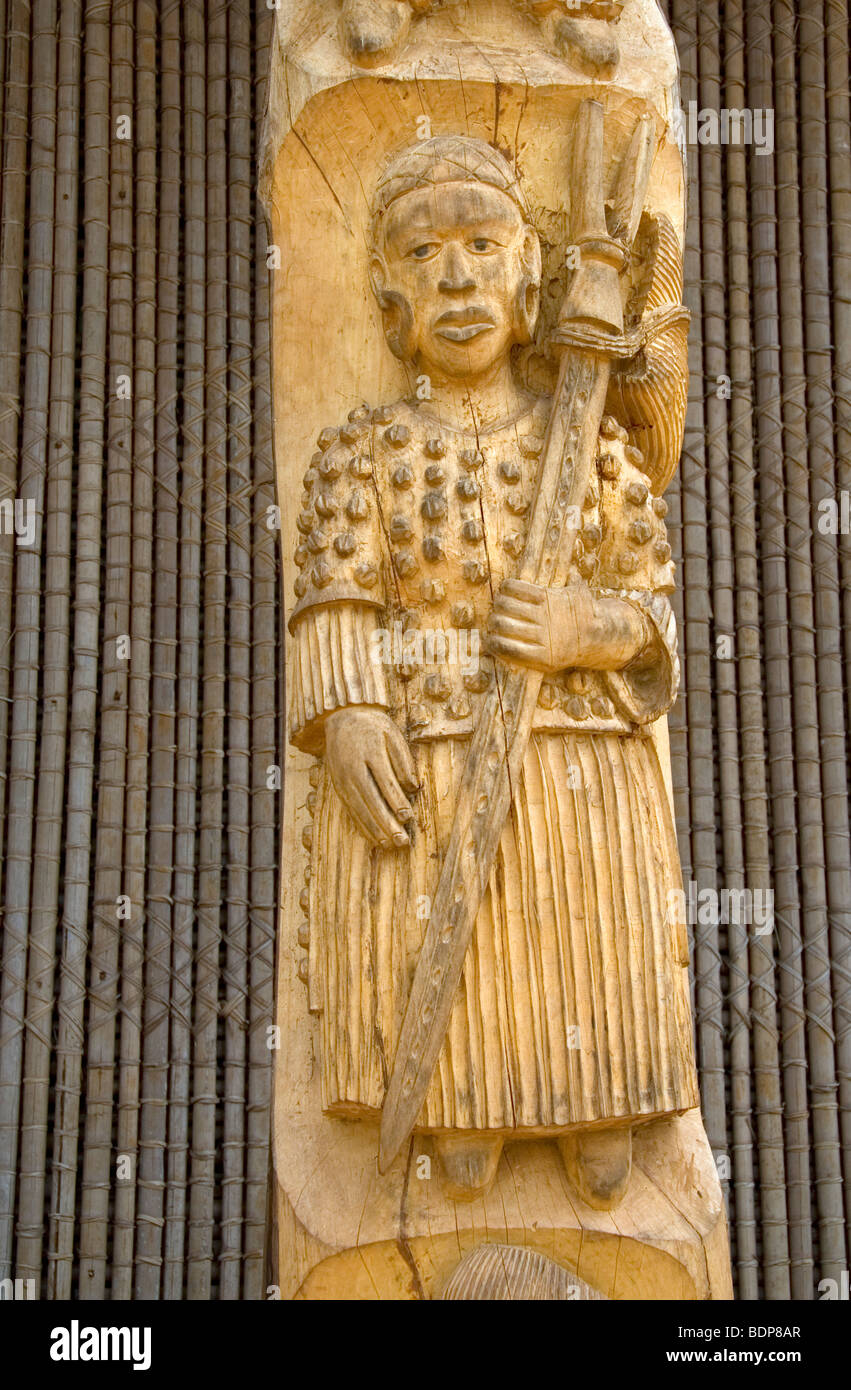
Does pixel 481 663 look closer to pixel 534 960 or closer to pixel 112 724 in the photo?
pixel 534 960

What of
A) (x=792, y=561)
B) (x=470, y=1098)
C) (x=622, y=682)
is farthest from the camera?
(x=792, y=561)

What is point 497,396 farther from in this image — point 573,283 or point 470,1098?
point 470,1098

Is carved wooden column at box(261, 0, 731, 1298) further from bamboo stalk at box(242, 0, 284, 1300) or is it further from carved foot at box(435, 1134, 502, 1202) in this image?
bamboo stalk at box(242, 0, 284, 1300)

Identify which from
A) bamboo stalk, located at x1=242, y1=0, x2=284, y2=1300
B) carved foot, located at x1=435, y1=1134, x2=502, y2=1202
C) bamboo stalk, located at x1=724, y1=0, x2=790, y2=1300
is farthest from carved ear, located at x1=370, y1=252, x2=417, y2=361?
bamboo stalk, located at x1=724, y1=0, x2=790, y2=1300

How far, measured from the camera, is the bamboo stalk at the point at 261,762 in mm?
4680

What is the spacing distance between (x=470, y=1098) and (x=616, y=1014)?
24cm

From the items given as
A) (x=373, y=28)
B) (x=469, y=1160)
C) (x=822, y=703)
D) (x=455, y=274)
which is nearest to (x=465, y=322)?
(x=455, y=274)

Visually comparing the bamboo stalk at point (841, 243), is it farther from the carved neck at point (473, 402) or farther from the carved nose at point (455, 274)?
the carved nose at point (455, 274)

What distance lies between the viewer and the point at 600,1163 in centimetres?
282

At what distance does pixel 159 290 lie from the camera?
5191 mm

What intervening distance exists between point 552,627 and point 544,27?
102 centimetres

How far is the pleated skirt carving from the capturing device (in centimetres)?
272
